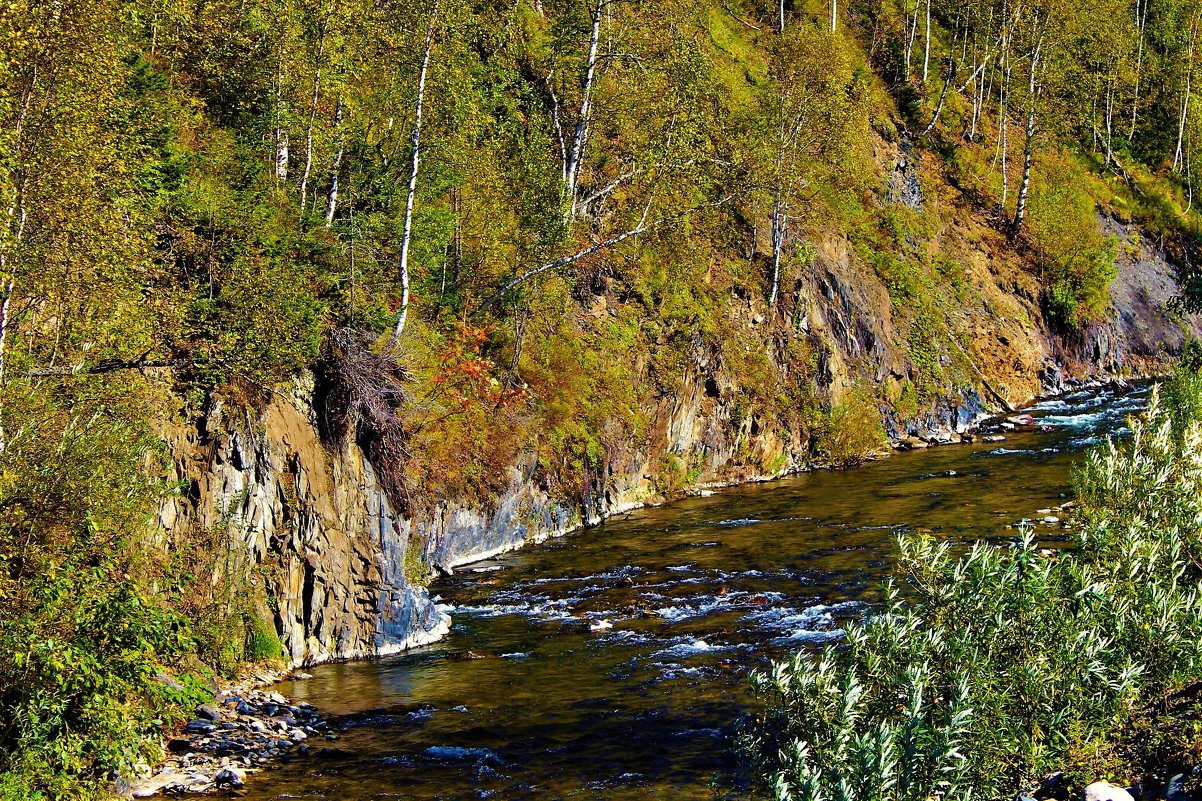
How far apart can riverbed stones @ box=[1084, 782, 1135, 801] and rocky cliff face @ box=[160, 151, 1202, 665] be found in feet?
51.1

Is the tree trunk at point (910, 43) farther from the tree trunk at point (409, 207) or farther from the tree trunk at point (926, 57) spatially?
the tree trunk at point (409, 207)

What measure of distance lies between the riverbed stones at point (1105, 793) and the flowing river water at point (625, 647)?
3499 millimetres

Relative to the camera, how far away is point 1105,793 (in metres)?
8.44

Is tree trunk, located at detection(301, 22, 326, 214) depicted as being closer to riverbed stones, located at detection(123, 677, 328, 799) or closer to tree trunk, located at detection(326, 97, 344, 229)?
tree trunk, located at detection(326, 97, 344, 229)

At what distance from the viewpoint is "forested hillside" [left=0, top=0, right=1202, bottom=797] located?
15312 mm

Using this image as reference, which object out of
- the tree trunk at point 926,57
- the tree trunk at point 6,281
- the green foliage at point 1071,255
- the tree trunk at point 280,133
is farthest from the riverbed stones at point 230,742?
the tree trunk at point 926,57

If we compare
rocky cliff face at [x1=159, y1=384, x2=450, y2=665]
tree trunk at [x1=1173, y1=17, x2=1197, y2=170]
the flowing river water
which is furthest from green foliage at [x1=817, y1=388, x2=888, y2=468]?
tree trunk at [x1=1173, y1=17, x2=1197, y2=170]

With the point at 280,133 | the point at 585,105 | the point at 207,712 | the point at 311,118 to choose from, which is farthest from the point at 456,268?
the point at 207,712

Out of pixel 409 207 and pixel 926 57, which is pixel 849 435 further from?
pixel 926 57

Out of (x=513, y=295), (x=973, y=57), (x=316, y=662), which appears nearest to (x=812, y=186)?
(x=513, y=295)

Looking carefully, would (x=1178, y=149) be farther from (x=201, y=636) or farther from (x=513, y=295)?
(x=201, y=636)

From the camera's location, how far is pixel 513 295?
111 ft

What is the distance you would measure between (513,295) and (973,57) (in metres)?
65.4

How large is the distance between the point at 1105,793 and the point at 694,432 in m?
30.7
